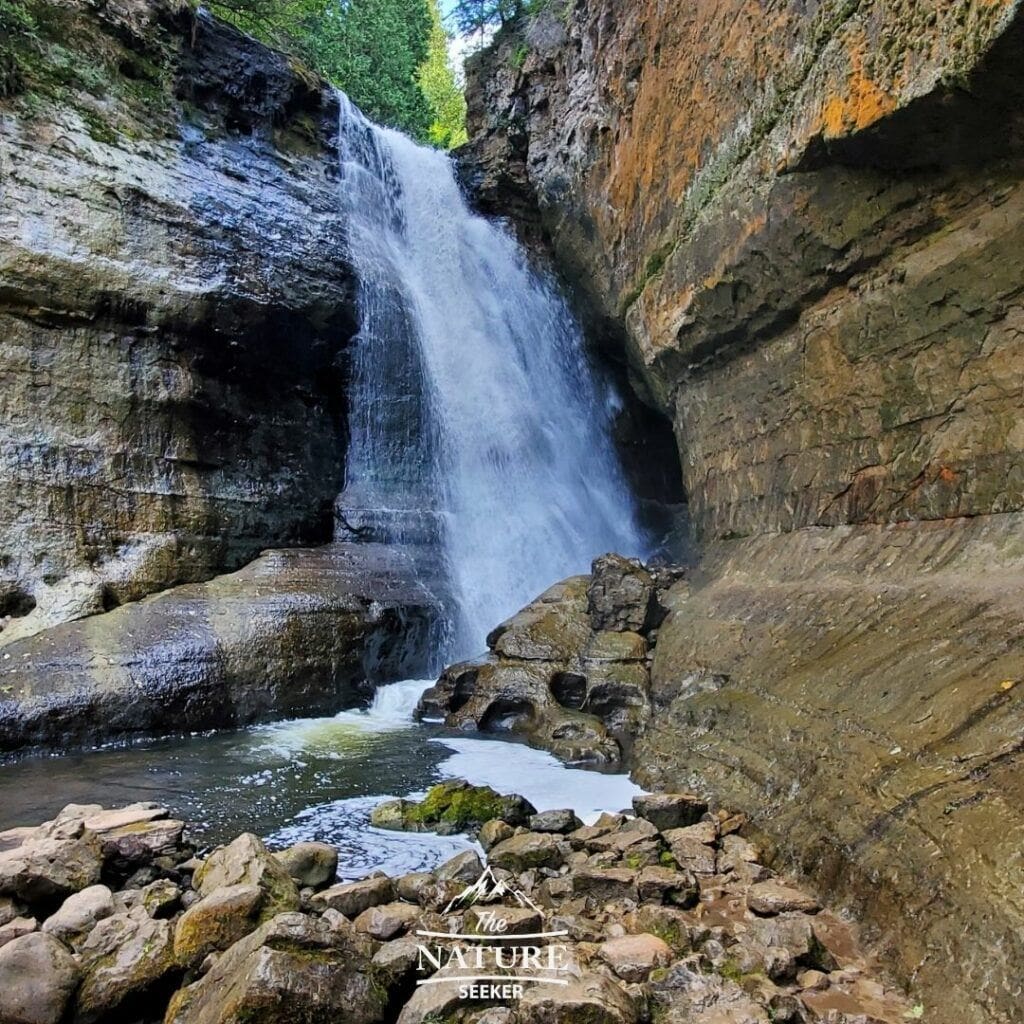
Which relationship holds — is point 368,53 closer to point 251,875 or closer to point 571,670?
point 571,670

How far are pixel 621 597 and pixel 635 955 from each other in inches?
250

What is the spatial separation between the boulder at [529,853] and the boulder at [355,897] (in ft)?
2.53

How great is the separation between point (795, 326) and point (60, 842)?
22.7 ft

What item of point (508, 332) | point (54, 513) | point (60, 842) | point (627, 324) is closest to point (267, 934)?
point (60, 842)

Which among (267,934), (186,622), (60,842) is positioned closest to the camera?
(267,934)

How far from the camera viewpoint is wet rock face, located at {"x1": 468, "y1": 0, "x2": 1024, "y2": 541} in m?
4.72

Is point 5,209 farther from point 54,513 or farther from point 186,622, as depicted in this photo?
point 186,622

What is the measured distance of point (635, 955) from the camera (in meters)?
3.10

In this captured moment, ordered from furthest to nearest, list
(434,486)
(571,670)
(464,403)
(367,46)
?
1. (367,46)
2. (464,403)
3. (434,486)
4. (571,670)

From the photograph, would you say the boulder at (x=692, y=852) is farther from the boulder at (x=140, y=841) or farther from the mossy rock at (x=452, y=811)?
the boulder at (x=140, y=841)

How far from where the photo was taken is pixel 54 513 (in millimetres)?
9148

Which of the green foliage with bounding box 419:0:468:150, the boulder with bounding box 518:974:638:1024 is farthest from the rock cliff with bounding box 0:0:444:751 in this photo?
the green foliage with bounding box 419:0:468:150

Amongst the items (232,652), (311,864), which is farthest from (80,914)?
(232,652)

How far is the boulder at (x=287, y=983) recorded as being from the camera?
242 centimetres
